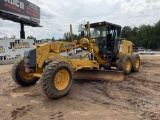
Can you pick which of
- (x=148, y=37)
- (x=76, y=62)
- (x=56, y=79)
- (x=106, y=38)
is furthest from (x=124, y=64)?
(x=148, y=37)

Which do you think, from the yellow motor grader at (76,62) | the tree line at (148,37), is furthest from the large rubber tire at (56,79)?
the tree line at (148,37)

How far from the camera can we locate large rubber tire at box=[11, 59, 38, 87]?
23.8 ft

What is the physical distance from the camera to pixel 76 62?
25.0 ft

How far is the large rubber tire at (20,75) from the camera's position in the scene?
7.26 m

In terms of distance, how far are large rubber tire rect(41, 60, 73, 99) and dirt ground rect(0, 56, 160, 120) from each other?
10.3 inches

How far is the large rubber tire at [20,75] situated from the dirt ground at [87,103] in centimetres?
24

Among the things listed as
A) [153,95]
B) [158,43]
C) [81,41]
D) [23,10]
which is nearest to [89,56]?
[81,41]

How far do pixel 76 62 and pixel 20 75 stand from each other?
2.09 m

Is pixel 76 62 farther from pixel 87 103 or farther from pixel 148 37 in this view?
pixel 148 37

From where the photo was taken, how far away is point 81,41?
8625 millimetres

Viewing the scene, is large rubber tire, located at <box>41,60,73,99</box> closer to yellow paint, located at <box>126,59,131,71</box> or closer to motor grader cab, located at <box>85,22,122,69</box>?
motor grader cab, located at <box>85,22,122,69</box>

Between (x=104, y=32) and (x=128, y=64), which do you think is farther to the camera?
(x=128, y=64)

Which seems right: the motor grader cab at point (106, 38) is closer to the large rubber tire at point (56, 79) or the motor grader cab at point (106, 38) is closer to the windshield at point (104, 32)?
the windshield at point (104, 32)

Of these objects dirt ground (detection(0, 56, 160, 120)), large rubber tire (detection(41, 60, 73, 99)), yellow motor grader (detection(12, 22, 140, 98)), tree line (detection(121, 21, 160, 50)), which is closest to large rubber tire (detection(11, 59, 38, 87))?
yellow motor grader (detection(12, 22, 140, 98))
